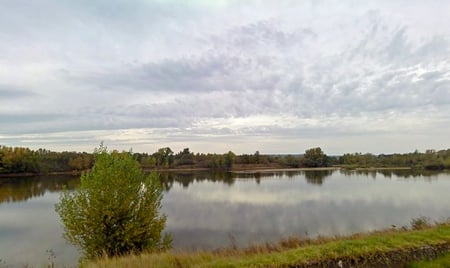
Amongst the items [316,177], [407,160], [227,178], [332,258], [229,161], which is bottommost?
[227,178]

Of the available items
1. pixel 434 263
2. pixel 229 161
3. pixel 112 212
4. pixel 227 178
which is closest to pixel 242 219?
pixel 112 212

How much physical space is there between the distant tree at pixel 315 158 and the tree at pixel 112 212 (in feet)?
329

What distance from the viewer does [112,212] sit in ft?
34.6

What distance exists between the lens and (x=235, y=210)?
25891 millimetres

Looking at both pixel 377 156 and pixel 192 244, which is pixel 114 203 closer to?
pixel 192 244

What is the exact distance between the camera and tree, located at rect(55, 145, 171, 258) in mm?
10531

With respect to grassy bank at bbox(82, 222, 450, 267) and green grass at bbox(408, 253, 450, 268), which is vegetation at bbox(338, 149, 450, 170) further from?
green grass at bbox(408, 253, 450, 268)

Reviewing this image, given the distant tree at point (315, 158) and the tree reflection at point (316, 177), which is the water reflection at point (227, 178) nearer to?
the tree reflection at point (316, 177)

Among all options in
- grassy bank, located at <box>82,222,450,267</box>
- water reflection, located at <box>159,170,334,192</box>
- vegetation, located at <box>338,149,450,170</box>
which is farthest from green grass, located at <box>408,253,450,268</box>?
vegetation, located at <box>338,149,450,170</box>

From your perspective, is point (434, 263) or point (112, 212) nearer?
point (434, 263)

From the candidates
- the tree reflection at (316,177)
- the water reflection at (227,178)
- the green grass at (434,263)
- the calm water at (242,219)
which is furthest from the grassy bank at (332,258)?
the tree reflection at (316,177)

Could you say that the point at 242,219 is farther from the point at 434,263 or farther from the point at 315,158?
the point at 315,158

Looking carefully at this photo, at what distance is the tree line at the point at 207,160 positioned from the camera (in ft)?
250

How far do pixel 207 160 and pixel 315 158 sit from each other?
36185mm
